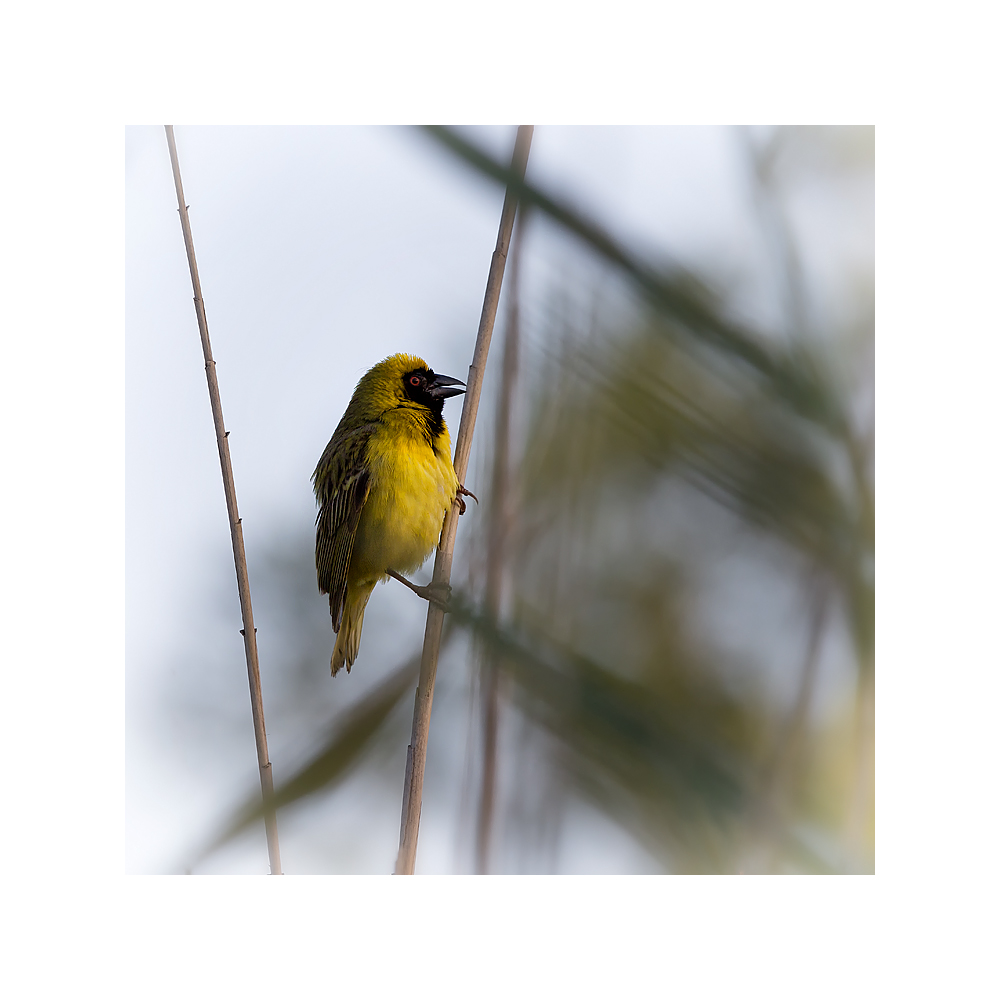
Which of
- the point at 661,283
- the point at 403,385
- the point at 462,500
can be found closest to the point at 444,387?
the point at 403,385

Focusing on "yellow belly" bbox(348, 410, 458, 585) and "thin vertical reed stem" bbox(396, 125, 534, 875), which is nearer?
"thin vertical reed stem" bbox(396, 125, 534, 875)

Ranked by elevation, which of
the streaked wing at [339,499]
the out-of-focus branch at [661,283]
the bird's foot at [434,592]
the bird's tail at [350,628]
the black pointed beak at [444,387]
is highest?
the out-of-focus branch at [661,283]

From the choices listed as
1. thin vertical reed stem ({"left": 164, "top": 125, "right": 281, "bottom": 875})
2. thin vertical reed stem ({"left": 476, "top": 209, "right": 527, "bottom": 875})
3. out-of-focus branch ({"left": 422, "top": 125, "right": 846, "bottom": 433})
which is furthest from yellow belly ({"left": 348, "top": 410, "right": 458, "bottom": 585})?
out-of-focus branch ({"left": 422, "top": 125, "right": 846, "bottom": 433})

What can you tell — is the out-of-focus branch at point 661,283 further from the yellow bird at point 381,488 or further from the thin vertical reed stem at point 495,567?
the yellow bird at point 381,488

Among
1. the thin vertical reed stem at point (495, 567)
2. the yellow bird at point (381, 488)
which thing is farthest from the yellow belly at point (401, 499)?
the thin vertical reed stem at point (495, 567)

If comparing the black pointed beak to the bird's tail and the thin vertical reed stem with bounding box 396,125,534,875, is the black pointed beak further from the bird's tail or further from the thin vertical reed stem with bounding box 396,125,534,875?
the bird's tail

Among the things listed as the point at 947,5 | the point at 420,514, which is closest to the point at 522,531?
the point at 420,514
